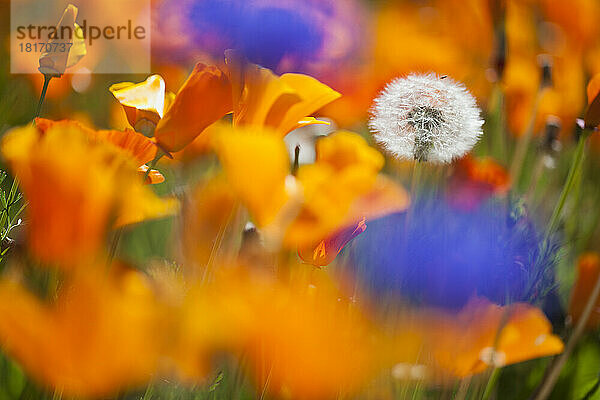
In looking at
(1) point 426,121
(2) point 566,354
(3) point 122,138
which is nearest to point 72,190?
(3) point 122,138

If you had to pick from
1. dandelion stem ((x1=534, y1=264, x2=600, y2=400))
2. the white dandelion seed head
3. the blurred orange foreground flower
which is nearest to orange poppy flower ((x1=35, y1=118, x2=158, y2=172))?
the blurred orange foreground flower

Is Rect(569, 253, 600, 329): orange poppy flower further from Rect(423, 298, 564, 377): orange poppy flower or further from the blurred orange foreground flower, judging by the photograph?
the blurred orange foreground flower

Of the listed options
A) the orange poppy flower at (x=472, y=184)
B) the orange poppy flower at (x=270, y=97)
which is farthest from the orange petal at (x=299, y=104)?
the orange poppy flower at (x=472, y=184)

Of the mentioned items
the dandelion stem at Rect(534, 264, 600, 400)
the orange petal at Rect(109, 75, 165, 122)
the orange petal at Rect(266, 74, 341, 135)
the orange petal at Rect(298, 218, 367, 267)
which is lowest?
the dandelion stem at Rect(534, 264, 600, 400)

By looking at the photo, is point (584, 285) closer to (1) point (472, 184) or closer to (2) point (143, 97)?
(1) point (472, 184)

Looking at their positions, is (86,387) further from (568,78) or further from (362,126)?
(568,78)

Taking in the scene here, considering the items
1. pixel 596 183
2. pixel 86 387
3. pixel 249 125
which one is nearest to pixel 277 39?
pixel 249 125
